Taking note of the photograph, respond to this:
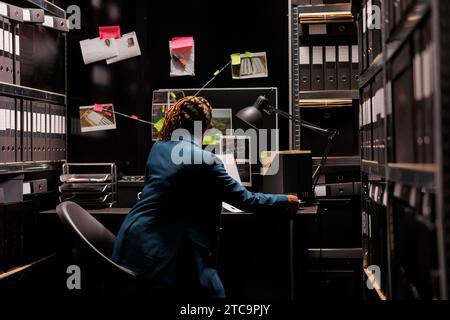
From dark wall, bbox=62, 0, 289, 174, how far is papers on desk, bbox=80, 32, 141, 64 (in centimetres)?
4

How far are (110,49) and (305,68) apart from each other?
4.30 feet

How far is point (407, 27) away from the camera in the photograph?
51.4 inches

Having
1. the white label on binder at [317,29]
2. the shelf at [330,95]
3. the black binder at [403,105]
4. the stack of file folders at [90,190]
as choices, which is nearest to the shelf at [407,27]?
the black binder at [403,105]

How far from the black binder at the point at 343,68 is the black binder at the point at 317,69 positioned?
100mm

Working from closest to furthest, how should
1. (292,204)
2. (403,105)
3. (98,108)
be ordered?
(403,105), (292,204), (98,108)

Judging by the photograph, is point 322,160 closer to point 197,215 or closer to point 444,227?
point 197,215

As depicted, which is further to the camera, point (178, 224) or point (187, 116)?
point (187, 116)

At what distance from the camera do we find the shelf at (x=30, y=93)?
2723mm

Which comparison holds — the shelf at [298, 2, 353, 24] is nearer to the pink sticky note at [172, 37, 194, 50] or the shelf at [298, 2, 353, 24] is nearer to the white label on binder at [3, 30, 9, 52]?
the pink sticky note at [172, 37, 194, 50]

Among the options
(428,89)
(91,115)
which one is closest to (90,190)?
(91,115)

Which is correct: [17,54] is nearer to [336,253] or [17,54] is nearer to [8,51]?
[8,51]

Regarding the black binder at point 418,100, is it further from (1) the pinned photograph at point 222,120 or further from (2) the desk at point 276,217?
(1) the pinned photograph at point 222,120

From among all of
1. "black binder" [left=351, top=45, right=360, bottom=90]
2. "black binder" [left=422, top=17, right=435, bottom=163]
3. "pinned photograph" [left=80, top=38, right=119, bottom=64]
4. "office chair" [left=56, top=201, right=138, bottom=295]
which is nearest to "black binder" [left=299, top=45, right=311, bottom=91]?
"black binder" [left=351, top=45, right=360, bottom=90]

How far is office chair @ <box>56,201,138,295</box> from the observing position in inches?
77.2
